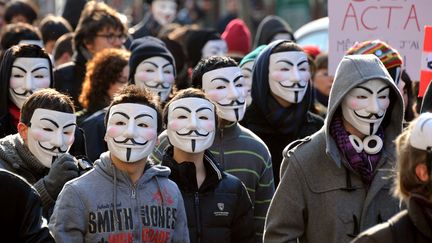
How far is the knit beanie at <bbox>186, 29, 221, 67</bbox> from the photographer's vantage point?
44.8 ft

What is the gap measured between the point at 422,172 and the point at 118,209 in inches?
83.2

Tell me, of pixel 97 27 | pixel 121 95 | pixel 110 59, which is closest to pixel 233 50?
pixel 97 27

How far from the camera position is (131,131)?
7363 millimetres

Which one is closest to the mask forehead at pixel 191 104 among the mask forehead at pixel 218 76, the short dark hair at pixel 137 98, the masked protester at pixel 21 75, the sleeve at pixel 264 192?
the short dark hair at pixel 137 98

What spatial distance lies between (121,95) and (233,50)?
720 cm

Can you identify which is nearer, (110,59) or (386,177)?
(386,177)

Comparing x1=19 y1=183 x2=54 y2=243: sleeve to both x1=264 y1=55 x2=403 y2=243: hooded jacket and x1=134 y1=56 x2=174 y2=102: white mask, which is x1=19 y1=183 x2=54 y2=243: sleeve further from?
x1=134 y1=56 x2=174 y2=102: white mask

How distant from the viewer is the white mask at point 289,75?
9.38 m

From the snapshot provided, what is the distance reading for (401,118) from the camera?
7250 millimetres

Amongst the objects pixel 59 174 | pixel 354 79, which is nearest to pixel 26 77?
pixel 59 174

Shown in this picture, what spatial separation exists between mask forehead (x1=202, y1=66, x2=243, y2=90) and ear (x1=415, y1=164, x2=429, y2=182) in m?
3.48

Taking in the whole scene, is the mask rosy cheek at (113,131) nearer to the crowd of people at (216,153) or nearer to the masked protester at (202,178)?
the crowd of people at (216,153)

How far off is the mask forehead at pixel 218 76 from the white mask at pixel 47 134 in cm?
124

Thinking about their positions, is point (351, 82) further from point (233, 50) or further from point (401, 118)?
point (233, 50)
